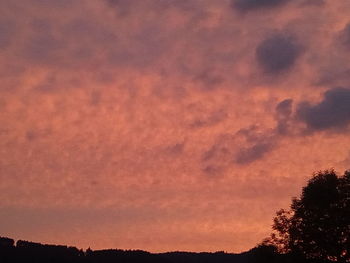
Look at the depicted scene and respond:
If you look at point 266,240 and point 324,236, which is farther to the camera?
point 266,240

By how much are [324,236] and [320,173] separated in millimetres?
9212

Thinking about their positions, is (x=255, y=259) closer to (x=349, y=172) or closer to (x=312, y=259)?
(x=312, y=259)

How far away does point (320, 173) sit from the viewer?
76.7 meters

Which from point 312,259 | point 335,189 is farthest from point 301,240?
point 335,189

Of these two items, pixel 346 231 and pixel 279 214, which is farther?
pixel 279 214

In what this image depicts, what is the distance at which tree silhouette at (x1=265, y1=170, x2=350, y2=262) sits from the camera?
70562mm

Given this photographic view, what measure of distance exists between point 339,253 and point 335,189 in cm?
833

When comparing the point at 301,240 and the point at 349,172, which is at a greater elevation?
the point at 349,172

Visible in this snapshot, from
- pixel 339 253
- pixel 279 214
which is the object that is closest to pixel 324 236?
pixel 339 253

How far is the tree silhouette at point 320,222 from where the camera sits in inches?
2778

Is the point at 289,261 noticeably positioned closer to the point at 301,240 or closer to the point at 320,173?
the point at 301,240

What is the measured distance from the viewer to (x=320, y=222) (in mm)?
71875

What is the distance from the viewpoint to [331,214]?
71812 mm

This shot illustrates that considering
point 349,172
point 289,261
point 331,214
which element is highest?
point 349,172
